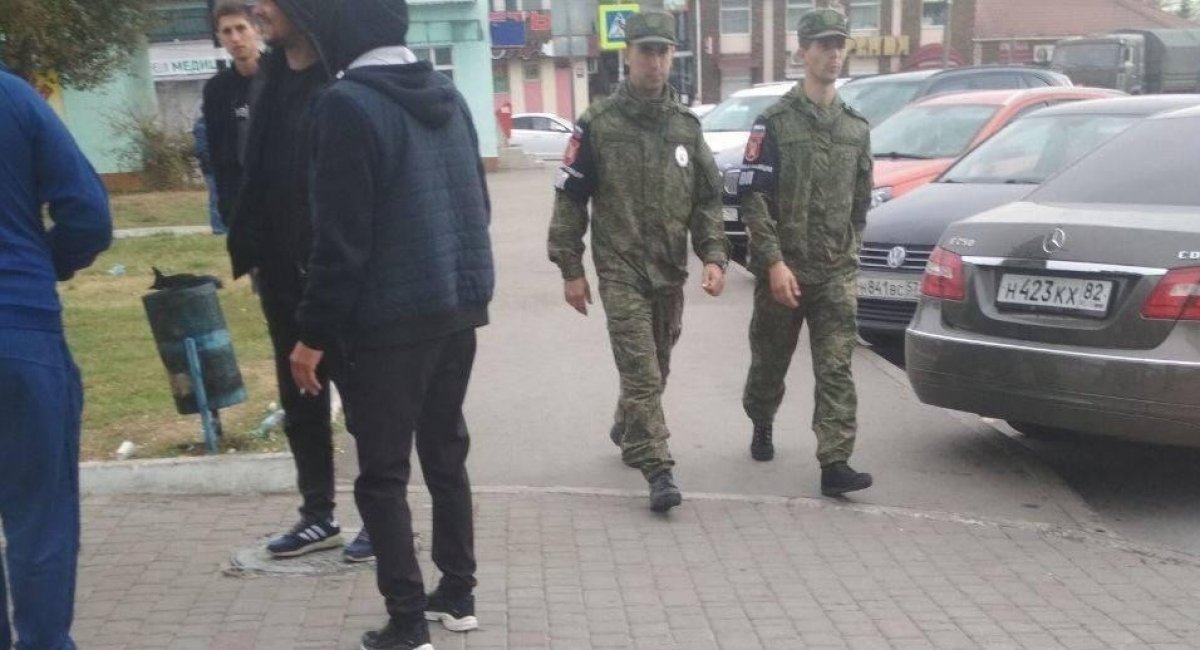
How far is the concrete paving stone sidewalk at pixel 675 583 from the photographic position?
4.40m

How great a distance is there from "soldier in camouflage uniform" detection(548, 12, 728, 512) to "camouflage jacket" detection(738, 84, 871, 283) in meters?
0.22

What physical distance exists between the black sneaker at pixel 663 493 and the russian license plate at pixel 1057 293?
1.71 meters

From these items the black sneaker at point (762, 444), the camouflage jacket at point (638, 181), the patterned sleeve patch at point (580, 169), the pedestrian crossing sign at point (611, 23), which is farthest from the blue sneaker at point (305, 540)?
the pedestrian crossing sign at point (611, 23)

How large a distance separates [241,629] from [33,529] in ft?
3.04

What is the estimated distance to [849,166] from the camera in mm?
5863

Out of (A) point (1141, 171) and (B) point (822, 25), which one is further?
(A) point (1141, 171)

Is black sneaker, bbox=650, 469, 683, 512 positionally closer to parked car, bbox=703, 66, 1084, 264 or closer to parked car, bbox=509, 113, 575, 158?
parked car, bbox=703, 66, 1084, 264

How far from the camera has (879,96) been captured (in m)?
16.0

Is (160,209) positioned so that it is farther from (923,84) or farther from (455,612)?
(455,612)

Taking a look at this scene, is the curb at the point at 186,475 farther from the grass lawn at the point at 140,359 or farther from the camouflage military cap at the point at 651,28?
the camouflage military cap at the point at 651,28

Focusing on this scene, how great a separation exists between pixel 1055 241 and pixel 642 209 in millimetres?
1765

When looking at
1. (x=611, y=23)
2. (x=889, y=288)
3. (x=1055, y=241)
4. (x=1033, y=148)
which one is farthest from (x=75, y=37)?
(x=1055, y=241)

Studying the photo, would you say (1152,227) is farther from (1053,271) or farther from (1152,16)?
(1152,16)

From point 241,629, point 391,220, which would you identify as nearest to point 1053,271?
point 391,220
